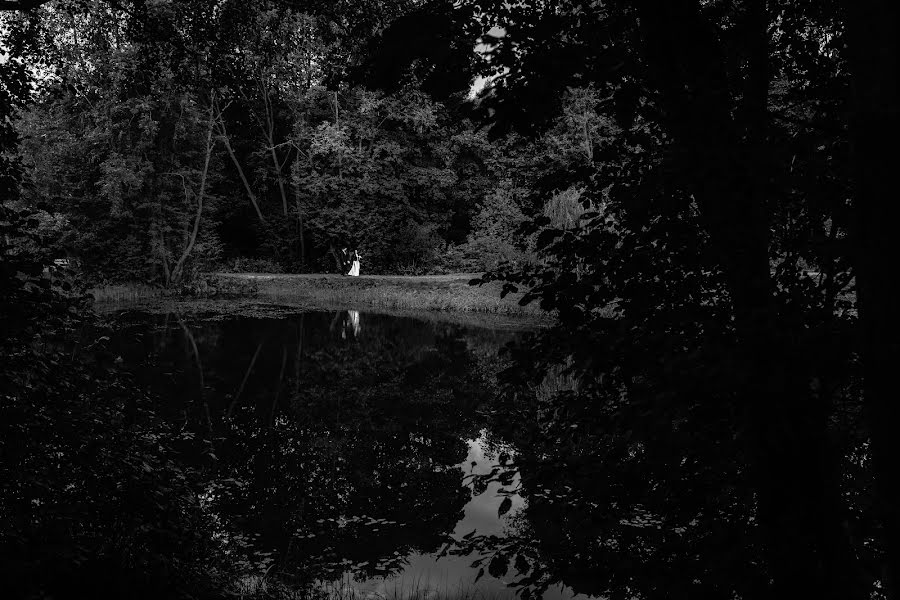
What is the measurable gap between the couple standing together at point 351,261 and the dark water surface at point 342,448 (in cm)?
1426

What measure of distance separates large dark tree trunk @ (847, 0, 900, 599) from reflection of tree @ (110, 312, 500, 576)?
493 centimetres

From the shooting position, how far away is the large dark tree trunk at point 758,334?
2352 mm

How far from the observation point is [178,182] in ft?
99.6

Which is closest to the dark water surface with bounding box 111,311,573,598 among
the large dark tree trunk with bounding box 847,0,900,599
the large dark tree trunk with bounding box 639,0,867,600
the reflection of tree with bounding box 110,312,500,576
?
the reflection of tree with bounding box 110,312,500,576

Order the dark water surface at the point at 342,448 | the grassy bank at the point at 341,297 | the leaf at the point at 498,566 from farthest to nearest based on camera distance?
the grassy bank at the point at 341,297
the dark water surface at the point at 342,448
the leaf at the point at 498,566

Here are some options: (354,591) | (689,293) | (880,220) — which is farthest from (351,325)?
(880,220)

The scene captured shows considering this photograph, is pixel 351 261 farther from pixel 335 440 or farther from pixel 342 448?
pixel 342 448

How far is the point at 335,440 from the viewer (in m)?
10.4

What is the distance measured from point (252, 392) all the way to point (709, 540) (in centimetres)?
1154

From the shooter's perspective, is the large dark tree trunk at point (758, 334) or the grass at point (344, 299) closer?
the large dark tree trunk at point (758, 334)

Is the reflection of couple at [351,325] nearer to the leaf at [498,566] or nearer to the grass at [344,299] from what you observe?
the grass at [344,299]

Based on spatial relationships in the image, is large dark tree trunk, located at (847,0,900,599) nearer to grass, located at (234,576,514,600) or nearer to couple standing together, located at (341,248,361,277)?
grass, located at (234,576,514,600)

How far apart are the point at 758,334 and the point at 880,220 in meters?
0.96

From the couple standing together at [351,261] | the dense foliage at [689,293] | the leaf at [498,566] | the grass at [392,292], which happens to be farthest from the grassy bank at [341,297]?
the leaf at [498,566]
